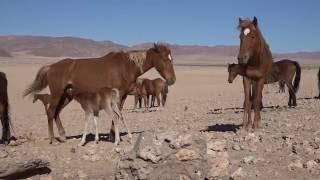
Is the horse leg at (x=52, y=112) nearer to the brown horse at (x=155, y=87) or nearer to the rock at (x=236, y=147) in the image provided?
the rock at (x=236, y=147)

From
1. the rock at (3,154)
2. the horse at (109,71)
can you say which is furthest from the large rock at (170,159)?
the horse at (109,71)

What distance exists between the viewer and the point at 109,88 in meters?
11.7

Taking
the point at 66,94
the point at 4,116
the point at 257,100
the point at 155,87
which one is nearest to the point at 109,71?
the point at 66,94

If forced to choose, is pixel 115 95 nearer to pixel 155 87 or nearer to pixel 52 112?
pixel 52 112

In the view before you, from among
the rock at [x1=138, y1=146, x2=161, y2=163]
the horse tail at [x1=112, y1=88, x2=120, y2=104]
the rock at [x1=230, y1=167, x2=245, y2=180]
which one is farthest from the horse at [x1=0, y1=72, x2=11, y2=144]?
the rock at [x1=230, y1=167, x2=245, y2=180]

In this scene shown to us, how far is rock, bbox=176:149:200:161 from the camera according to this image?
775cm

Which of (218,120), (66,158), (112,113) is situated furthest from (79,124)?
(66,158)

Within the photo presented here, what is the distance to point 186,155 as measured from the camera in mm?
7758

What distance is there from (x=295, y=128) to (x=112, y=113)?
13.3ft

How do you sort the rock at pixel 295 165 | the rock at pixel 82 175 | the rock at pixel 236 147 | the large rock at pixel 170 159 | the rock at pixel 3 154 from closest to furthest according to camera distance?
the large rock at pixel 170 159 → the rock at pixel 295 165 → the rock at pixel 82 175 → the rock at pixel 236 147 → the rock at pixel 3 154

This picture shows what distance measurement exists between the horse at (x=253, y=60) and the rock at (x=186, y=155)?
430 cm

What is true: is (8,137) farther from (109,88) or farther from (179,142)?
(179,142)

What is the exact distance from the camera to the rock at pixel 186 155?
775 centimetres

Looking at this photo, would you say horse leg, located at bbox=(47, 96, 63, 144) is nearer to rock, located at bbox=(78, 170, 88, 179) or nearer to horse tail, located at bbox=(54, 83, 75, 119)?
horse tail, located at bbox=(54, 83, 75, 119)
